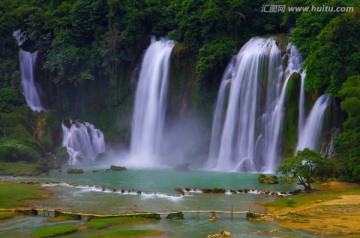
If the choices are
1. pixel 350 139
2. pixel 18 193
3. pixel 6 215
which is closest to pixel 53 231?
pixel 6 215

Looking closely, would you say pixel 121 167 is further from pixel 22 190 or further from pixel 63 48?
pixel 63 48

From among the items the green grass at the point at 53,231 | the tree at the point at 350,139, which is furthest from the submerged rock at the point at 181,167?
the green grass at the point at 53,231

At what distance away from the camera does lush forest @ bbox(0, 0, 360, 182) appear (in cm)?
4875

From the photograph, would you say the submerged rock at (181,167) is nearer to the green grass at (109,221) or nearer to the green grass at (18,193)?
the green grass at (18,193)

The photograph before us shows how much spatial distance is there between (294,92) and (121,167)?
43.7 ft

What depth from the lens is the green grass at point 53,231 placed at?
1003 inches

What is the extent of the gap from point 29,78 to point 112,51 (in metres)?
8.44

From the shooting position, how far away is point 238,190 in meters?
34.8

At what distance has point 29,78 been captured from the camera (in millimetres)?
57781

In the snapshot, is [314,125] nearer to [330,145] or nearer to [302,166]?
[330,145]

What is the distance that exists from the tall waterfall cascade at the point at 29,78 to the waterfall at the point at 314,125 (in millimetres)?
25701

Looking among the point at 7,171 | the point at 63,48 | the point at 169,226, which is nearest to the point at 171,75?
the point at 63,48

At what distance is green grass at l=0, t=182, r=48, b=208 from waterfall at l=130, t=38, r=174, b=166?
50.0 feet

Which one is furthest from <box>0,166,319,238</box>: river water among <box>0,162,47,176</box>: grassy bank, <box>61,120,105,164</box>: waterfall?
<box>61,120,105,164</box>: waterfall
